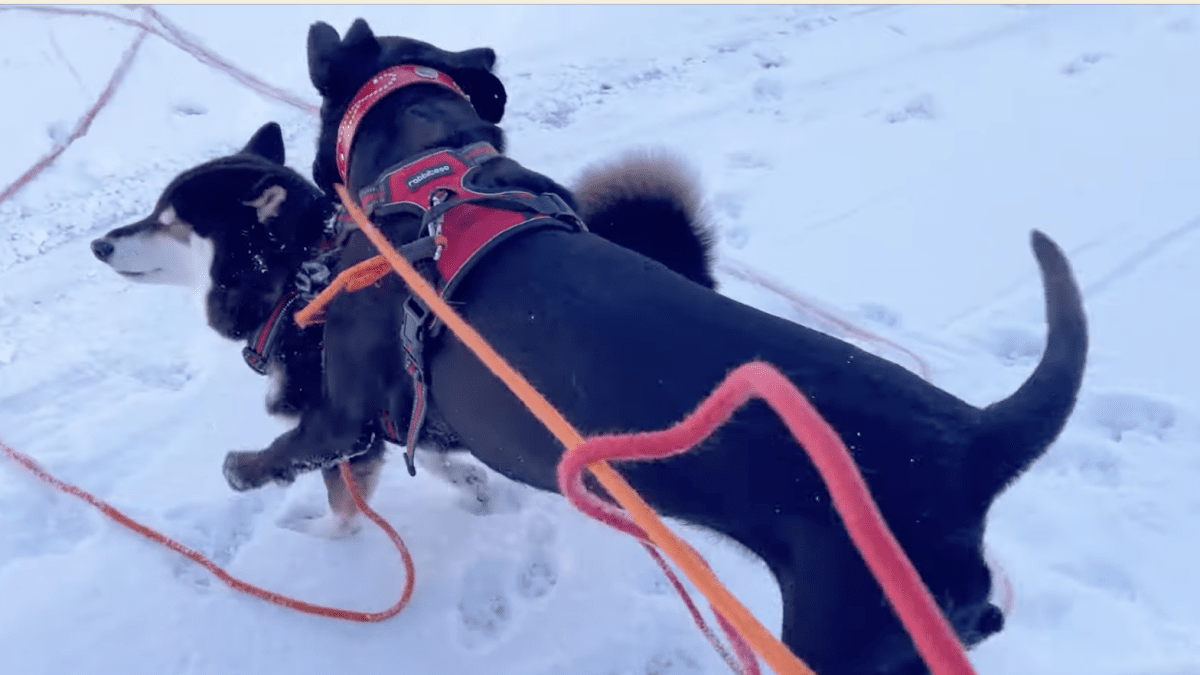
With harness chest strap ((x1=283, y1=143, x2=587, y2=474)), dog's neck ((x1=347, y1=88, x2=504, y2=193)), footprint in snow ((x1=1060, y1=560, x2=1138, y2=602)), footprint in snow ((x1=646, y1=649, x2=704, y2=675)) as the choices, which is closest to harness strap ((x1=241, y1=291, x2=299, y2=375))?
harness chest strap ((x1=283, y1=143, x2=587, y2=474))

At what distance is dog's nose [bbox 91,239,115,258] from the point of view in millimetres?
2062

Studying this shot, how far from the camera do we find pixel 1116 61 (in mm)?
4590

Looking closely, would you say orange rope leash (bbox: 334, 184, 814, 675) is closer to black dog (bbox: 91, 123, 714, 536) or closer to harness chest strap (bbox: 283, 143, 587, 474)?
harness chest strap (bbox: 283, 143, 587, 474)

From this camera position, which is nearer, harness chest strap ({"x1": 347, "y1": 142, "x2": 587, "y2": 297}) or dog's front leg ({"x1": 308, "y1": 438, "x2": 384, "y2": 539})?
harness chest strap ({"x1": 347, "y1": 142, "x2": 587, "y2": 297})

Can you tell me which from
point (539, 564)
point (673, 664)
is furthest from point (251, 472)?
point (673, 664)

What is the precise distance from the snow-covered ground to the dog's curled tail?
0.54m

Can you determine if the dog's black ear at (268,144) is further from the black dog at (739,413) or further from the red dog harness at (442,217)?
the black dog at (739,413)

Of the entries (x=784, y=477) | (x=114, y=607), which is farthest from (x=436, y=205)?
(x=114, y=607)

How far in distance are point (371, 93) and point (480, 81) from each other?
350mm

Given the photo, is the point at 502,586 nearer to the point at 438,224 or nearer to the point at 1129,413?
the point at 438,224

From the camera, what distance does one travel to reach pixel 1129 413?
2783mm

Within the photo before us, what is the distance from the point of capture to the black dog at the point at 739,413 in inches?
53.0

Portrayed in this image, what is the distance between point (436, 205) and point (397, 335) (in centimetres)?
33

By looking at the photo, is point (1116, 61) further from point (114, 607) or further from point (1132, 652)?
point (114, 607)
